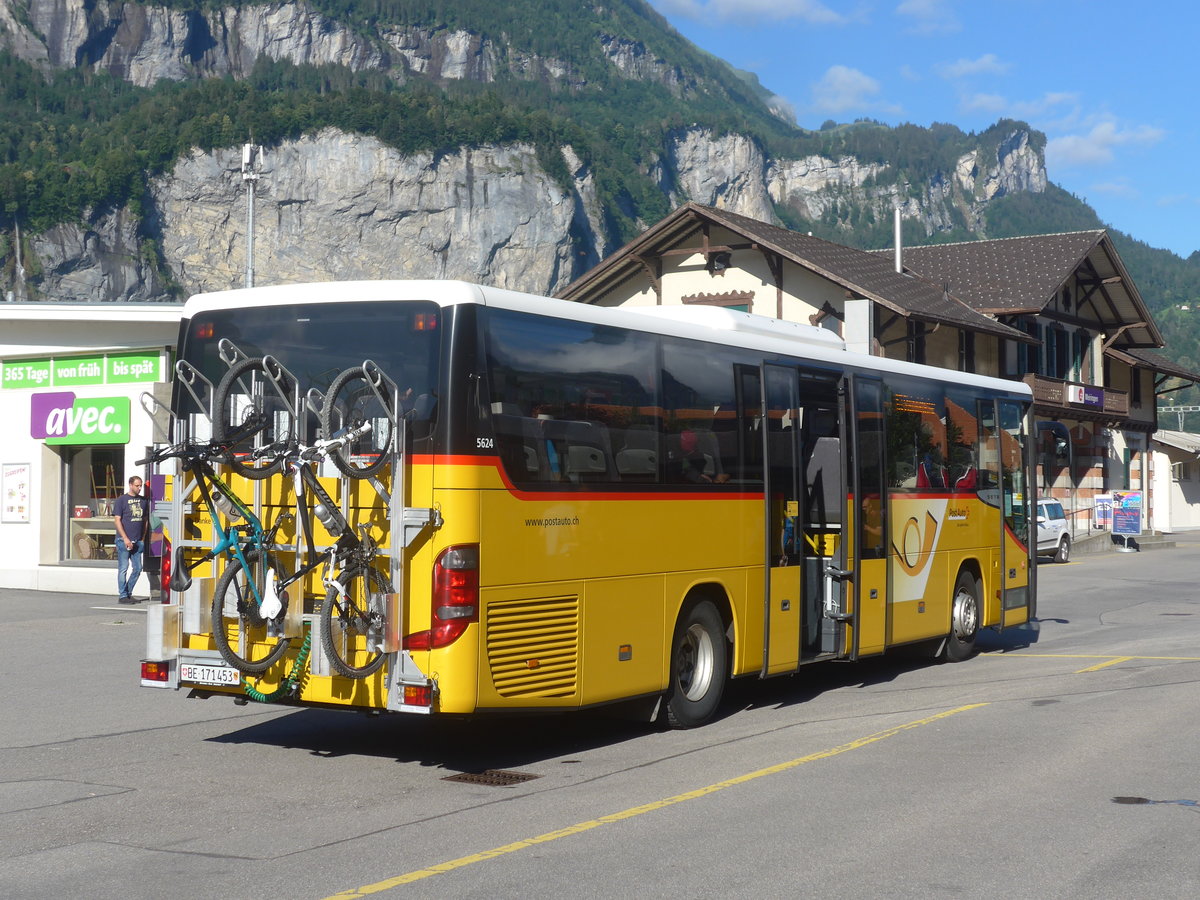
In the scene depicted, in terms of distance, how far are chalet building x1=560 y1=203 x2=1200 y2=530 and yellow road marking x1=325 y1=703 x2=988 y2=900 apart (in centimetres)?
1852

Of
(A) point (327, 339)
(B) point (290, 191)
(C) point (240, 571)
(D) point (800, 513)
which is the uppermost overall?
(B) point (290, 191)

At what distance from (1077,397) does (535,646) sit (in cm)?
3850

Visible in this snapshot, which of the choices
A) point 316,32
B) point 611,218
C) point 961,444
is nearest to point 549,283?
point 611,218

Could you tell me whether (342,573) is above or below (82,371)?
below

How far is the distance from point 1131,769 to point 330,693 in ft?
15.7

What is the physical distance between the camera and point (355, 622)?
319 inches

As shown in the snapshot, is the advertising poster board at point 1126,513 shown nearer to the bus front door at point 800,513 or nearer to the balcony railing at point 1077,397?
the balcony railing at point 1077,397

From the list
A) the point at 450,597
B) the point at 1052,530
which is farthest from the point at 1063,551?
the point at 450,597

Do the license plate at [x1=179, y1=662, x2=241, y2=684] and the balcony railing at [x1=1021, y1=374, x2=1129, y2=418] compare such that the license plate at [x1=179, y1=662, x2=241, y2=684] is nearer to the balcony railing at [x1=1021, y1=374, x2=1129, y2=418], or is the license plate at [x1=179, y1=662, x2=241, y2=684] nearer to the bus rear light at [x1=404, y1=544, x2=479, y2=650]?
the bus rear light at [x1=404, y1=544, x2=479, y2=650]

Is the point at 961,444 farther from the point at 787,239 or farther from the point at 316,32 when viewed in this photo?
the point at 316,32

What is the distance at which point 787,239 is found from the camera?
3784cm

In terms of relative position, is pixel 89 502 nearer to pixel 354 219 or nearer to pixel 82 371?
pixel 82 371

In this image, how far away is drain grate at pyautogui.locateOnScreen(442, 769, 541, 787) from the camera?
27.0ft

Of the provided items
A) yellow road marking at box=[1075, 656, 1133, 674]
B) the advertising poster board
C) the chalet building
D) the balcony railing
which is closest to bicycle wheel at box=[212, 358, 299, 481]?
yellow road marking at box=[1075, 656, 1133, 674]
